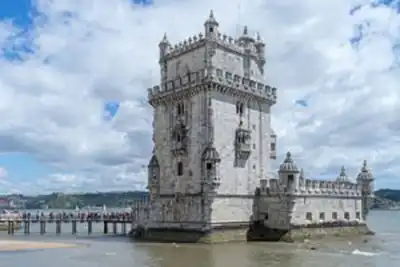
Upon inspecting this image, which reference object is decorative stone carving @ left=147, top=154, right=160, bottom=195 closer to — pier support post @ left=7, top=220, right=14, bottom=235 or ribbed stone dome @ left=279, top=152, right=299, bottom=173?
ribbed stone dome @ left=279, top=152, right=299, bottom=173

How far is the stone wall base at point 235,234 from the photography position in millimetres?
50531

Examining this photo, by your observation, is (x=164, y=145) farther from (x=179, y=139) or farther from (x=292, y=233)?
(x=292, y=233)

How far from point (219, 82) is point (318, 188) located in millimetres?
15378

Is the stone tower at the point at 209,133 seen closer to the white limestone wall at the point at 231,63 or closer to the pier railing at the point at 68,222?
the white limestone wall at the point at 231,63

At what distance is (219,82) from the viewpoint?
52.5m

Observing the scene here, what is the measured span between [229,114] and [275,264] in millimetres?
19310

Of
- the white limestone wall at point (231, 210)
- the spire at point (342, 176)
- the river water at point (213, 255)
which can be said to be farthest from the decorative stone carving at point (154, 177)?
the spire at point (342, 176)

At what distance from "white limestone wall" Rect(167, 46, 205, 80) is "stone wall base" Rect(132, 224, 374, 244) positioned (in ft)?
51.6

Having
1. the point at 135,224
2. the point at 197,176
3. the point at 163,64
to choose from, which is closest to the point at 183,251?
the point at 197,176

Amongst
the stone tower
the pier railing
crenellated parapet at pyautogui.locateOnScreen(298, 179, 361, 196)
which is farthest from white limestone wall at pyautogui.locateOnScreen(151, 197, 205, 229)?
the pier railing

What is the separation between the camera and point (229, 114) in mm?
53812

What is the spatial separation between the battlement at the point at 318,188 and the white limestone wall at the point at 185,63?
1347 cm

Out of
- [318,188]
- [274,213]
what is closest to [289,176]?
[274,213]

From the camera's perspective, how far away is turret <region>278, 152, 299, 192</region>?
5287cm
